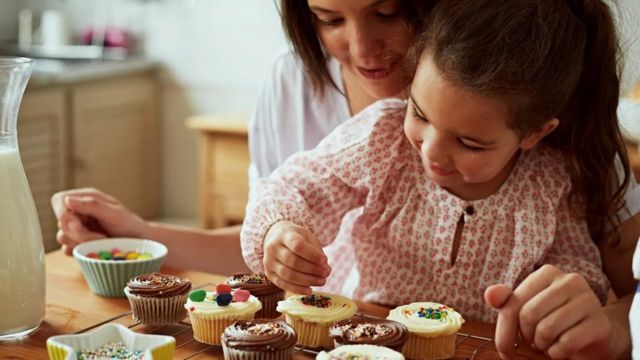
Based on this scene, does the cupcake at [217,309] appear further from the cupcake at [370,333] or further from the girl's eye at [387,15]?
the girl's eye at [387,15]

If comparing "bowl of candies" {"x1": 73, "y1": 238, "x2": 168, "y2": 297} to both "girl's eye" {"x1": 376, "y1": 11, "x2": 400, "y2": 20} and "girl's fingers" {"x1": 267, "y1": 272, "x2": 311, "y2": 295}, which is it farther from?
"girl's eye" {"x1": 376, "y1": 11, "x2": 400, "y2": 20}

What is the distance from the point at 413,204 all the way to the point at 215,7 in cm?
278

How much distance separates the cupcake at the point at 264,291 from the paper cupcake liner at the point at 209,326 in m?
0.13

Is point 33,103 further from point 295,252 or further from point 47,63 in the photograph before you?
point 295,252

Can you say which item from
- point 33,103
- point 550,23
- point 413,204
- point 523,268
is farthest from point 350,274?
point 33,103

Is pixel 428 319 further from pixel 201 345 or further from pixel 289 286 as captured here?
pixel 201 345

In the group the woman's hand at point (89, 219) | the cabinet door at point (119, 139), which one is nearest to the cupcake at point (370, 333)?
the woman's hand at point (89, 219)

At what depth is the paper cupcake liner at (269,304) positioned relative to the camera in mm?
1420

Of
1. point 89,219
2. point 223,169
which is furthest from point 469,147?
point 223,169

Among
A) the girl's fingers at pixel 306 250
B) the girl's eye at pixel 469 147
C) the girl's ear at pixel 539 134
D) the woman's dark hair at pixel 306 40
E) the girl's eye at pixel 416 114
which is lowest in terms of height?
the girl's fingers at pixel 306 250

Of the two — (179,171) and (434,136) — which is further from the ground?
(434,136)

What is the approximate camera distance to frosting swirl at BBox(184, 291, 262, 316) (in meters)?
1.30

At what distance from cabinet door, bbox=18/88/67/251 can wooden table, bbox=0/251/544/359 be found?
2118 mm

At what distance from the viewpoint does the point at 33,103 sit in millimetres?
3621
